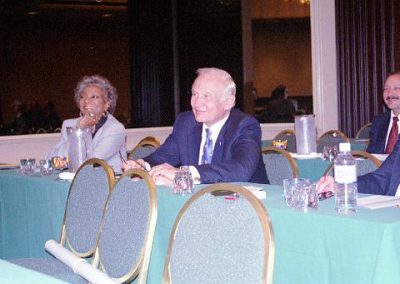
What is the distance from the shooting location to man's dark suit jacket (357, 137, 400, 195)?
3.26m

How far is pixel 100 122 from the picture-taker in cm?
493

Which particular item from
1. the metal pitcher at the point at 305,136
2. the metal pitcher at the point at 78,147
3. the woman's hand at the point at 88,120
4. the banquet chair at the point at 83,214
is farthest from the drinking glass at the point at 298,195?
the metal pitcher at the point at 305,136

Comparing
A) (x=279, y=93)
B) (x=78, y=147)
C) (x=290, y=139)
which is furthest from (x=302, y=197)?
(x=279, y=93)

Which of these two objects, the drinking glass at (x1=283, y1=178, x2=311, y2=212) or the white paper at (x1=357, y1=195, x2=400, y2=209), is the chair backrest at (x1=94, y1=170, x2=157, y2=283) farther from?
the white paper at (x1=357, y1=195, x2=400, y2=209)

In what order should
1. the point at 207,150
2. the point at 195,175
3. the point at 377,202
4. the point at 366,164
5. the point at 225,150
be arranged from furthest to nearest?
the point at 207,150 < the point at 225,150 < the point at 366,164 < the point at 195,175 < the point at 377,202

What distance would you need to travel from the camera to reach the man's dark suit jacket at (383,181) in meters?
3.26

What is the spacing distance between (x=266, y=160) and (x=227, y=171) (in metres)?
0.83

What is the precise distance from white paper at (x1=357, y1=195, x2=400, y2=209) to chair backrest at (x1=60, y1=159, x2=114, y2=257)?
3.16 ft

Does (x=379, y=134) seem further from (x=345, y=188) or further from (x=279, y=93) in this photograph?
(x=279, y=93)

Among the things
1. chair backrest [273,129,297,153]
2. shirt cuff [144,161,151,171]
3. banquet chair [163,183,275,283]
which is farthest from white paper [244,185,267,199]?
chair backrest [273,129,297,153]

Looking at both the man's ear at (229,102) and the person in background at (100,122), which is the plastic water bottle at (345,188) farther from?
the person in background at (100,122)

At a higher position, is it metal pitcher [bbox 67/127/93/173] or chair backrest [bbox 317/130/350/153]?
metal pitcher [bbox 67/127/93/173]

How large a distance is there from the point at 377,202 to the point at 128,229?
86 centimetres

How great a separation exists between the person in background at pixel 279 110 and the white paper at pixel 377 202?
663 cm
